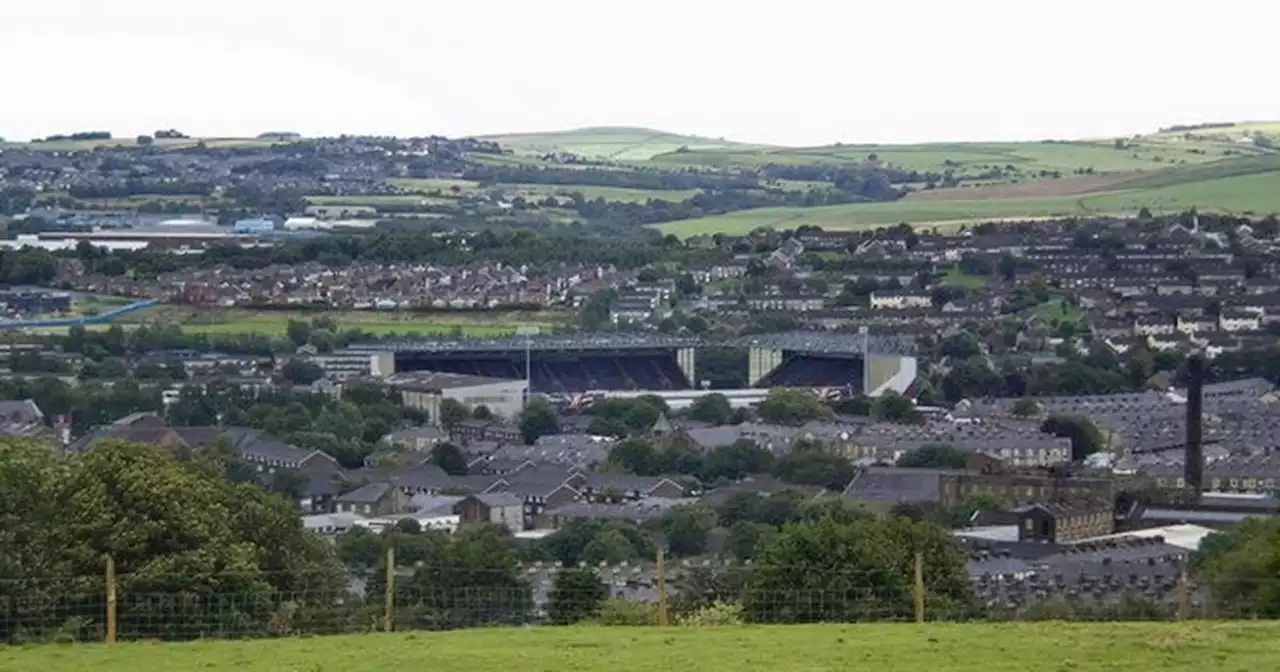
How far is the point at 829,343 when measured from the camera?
70438mm

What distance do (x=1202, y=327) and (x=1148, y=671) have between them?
213 ft

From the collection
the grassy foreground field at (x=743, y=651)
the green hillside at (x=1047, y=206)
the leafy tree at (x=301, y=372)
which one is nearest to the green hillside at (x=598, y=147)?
the green hillside at (x=1047, y=206)

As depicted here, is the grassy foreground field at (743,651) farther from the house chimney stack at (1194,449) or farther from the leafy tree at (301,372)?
the leafy tree at (301,372)

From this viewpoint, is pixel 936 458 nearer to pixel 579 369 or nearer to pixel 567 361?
pixel 579 369

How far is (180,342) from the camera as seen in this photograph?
2692 inches

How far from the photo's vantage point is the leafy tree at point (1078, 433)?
51156 millimetres

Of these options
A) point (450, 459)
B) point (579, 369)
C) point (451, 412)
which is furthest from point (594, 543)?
point (579, 369)

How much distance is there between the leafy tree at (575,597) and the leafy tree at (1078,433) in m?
30.2

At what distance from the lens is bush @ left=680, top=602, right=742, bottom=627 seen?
50.4 feet

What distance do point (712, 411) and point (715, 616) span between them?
40.5 metres

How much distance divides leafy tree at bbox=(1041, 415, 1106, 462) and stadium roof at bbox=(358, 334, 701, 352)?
17555 millimetres

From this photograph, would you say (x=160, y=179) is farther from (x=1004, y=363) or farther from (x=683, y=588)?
(x=683, y=588)

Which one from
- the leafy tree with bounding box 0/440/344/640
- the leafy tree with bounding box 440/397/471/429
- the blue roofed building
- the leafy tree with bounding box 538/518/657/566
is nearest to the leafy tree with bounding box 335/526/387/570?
the leafy tree with bounding box 538/518/657/566

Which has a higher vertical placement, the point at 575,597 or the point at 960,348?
the point at 575,597
